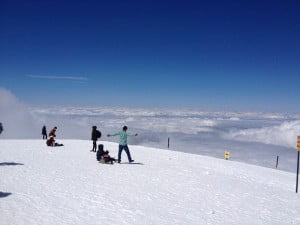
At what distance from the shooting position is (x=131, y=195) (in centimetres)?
1024

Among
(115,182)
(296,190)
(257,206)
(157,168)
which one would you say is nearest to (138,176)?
(115,182)

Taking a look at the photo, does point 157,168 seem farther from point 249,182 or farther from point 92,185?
point 92,185

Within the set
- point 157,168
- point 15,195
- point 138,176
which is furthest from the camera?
point 157,168

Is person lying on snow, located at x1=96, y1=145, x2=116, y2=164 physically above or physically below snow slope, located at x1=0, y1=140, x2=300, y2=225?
above

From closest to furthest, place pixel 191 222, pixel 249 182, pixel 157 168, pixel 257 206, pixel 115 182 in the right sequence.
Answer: pixel 191 222, pixel 257 206, pixel 115 182, pixel 249 182, pixel 157 168

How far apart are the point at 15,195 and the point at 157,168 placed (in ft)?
Result: 28.4

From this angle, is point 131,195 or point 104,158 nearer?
point 131,195

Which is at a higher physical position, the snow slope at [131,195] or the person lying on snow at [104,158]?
the person lying on snow at [104,158]

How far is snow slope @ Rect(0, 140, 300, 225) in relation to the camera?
7.92 metres

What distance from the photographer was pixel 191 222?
26.7 ft

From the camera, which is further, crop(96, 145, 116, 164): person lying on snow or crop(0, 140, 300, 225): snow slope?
crop(96, 145, 116, 164): person lying on snow

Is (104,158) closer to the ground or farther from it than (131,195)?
farther from it

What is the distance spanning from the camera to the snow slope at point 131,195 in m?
7.92

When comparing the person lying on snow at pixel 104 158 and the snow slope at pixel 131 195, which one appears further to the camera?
the person lying on snow at pixel 104 158
